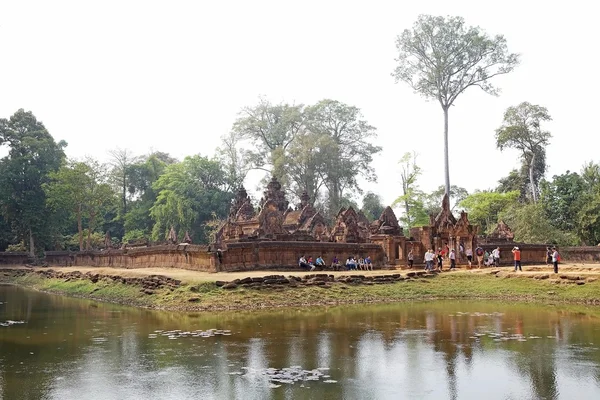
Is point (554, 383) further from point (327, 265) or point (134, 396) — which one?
point (327, 265)

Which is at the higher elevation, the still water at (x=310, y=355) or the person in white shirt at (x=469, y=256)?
the person in white shirt at (x=469, y=256)

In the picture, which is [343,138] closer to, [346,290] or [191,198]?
[191,198]

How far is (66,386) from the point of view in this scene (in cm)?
1080

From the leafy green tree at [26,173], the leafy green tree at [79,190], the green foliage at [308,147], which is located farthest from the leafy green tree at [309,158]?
the leafy green tree at [26,173]

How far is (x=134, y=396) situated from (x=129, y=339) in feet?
19.0

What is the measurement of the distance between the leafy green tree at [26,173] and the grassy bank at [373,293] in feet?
103

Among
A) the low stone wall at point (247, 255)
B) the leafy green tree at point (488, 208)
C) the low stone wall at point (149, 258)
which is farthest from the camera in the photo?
the leafy green tree at point (488, 208)

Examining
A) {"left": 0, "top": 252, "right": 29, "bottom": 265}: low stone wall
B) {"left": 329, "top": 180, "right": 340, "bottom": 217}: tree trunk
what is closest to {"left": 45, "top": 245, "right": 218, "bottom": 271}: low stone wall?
{"left": 0, "top": 252, "right": 29, "bottom": 265}: low stone wall

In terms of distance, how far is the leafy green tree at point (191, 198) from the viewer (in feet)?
209

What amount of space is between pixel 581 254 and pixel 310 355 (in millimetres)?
26991

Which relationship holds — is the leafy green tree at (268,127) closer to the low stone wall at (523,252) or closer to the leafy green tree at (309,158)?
the leafy green tree at (309,158)

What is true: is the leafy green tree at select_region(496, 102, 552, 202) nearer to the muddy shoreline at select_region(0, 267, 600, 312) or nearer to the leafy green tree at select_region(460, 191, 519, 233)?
the leafy green tree at select_region(460, 191, 519, 233)

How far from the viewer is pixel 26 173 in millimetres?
56781

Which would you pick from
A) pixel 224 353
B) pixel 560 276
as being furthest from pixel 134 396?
pixel 560 276
